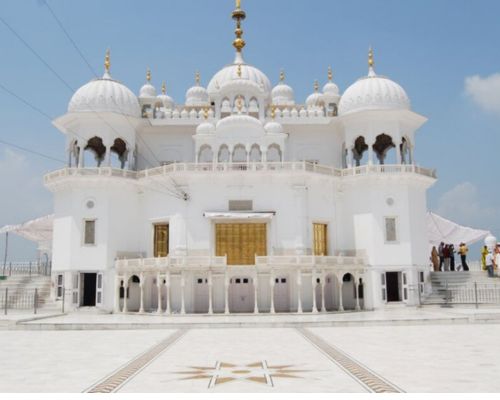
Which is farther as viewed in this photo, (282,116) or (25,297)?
(282,116)

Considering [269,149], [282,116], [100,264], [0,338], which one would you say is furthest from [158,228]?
[0,338]

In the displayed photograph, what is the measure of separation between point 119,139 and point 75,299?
33.4 ft

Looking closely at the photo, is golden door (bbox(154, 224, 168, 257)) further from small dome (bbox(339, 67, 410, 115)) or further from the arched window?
small dome (bbox(339, 67, 410, 115))

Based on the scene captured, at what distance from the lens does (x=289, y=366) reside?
1091 centimetres

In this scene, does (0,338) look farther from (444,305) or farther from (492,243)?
(492,243)

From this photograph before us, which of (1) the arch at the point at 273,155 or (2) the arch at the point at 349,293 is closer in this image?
(2) the arch at the point at 349,293

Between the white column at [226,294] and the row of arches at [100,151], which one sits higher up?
the row of arches at [100,151]

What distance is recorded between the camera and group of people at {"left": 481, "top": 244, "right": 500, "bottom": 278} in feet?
103

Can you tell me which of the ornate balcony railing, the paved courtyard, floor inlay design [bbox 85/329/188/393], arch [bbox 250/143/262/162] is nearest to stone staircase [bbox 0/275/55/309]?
the ornate balcony railing

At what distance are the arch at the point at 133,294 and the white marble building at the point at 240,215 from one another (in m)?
0.08

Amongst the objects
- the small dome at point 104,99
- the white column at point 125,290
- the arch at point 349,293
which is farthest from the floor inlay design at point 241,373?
the small dome at point 104,99

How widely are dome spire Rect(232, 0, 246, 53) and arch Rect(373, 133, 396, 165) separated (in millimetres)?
12120

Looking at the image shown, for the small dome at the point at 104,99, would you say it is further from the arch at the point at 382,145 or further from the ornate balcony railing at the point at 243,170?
the arch at the point at 382,145

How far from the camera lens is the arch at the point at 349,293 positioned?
3086 centimetres
